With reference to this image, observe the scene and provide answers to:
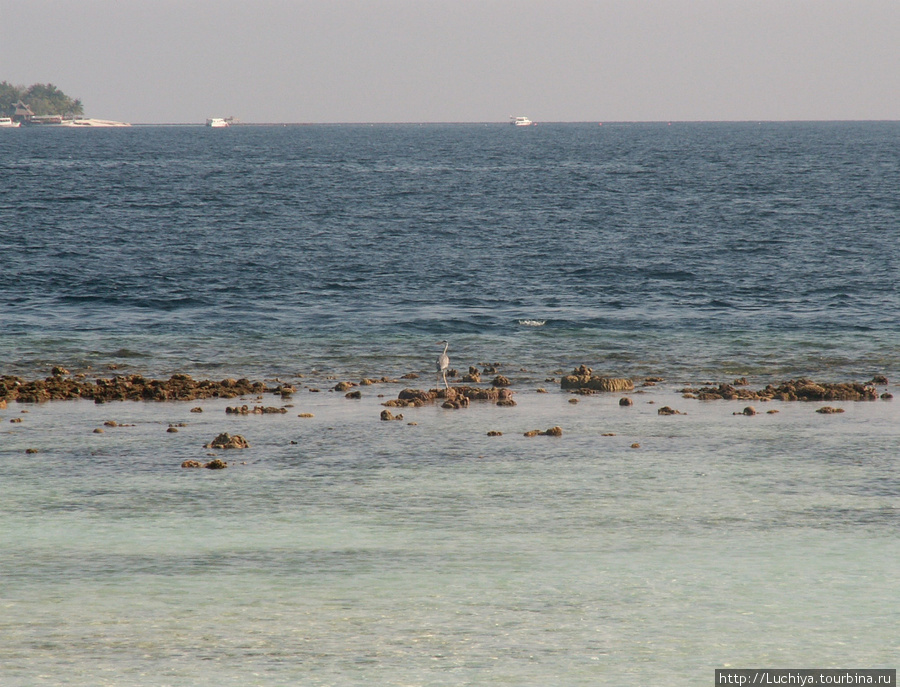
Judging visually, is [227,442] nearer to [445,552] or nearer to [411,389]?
[411,389]

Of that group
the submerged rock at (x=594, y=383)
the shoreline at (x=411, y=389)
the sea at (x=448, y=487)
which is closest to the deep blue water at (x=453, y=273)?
the sea at (x=448, y=487)

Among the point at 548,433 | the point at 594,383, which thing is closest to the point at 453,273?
the point at 594,383

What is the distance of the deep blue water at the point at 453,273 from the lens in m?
26.3

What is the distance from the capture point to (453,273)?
140 feet

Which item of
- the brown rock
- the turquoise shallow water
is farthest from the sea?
the brown rock

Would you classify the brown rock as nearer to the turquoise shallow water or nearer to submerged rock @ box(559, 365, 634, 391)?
the turquoise shallow water

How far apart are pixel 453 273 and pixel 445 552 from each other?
104 ft

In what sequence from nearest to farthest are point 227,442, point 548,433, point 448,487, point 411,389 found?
point 448,487
point 227,442
point 548,433
point 411,389

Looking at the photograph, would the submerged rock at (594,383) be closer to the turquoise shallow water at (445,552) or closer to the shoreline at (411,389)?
the shoreline at (411,389)

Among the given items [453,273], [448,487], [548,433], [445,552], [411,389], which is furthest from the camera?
[453,273]

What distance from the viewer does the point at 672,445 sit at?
16109 millimetres

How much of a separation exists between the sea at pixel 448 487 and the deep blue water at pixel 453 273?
24 centimetres

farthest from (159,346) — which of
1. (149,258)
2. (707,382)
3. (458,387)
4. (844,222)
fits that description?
(844,222)

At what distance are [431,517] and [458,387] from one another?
8292mm
